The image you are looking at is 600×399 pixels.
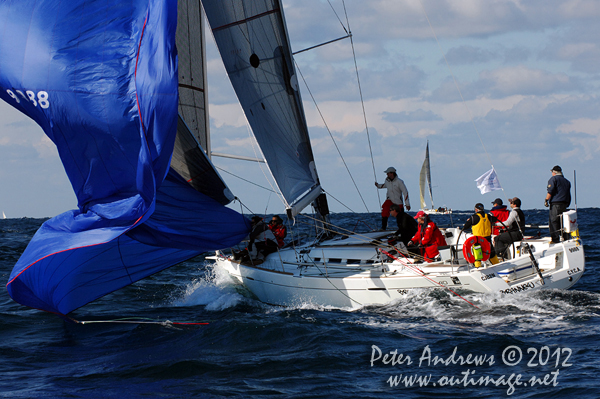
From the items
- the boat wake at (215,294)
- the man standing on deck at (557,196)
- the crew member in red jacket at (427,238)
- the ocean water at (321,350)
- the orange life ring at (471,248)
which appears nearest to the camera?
the ocean water at (321,350)

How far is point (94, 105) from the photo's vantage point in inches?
304

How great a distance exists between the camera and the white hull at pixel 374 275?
8750mm

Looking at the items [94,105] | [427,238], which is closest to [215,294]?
[427,238]

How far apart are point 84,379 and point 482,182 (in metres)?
8.20

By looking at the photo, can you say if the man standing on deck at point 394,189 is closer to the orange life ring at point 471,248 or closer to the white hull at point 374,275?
the white hull at point 374,275

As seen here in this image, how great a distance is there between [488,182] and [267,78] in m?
4.77

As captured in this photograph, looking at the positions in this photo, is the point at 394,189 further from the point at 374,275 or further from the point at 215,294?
the point at 215,294

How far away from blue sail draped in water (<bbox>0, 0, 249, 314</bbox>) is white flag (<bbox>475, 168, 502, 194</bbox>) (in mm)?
6328

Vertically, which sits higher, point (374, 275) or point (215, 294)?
point (374, 275)

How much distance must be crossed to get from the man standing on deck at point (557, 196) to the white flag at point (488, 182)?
1458 mm

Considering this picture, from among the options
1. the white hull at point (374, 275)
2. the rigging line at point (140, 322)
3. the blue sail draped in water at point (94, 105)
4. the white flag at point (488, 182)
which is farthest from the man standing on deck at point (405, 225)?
the blue sail draped in water at point (94, 105)

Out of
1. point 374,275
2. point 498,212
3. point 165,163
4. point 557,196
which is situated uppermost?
point 165,163

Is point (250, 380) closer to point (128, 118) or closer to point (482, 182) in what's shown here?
point (128, 118)

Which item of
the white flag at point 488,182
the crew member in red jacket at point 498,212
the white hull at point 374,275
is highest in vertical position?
the white flag at point 488,182
